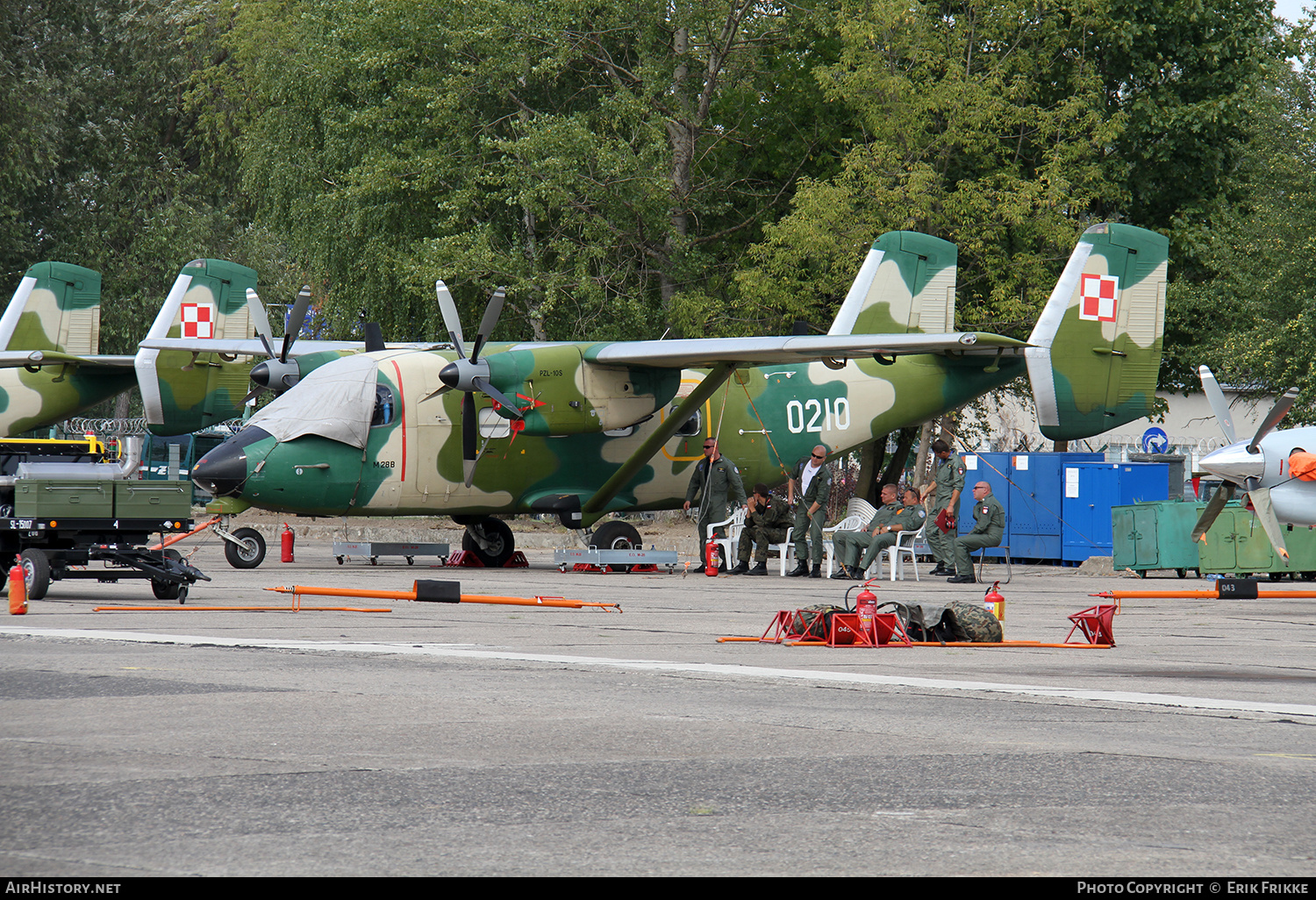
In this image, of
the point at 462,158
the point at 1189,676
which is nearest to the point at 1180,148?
the point at 462,158

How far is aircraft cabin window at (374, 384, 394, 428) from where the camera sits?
2059 centimetres

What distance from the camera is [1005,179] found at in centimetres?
2961

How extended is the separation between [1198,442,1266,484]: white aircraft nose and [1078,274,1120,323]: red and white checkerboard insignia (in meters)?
5.30

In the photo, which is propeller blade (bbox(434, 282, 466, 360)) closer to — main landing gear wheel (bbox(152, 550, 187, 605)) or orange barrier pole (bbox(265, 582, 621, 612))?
orange barrier pole (bbox(265, 582, 621, 612))

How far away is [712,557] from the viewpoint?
2227cm

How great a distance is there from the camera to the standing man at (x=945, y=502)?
21312 mm

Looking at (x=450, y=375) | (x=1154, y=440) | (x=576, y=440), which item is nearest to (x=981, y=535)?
(x=576, y=440)

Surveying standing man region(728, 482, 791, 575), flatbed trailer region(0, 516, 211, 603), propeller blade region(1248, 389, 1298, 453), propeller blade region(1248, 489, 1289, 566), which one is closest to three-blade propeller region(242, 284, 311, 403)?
flatbed trailer region(0, 516, 211, 603)

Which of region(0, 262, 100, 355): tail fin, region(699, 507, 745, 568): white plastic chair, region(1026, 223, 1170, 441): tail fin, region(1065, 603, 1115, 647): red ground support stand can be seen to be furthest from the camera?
region(0, 262, 100, 355): tail fin

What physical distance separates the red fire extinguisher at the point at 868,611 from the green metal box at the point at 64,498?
8.04 m

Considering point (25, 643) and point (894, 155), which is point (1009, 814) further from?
point (894, 155)

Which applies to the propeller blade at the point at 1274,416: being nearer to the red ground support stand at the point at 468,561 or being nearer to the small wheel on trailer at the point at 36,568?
the red ground support stand at the point at 468,561

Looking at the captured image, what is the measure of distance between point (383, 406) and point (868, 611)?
35.9ft

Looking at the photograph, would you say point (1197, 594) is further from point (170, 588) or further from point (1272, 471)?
point (170, 588)
